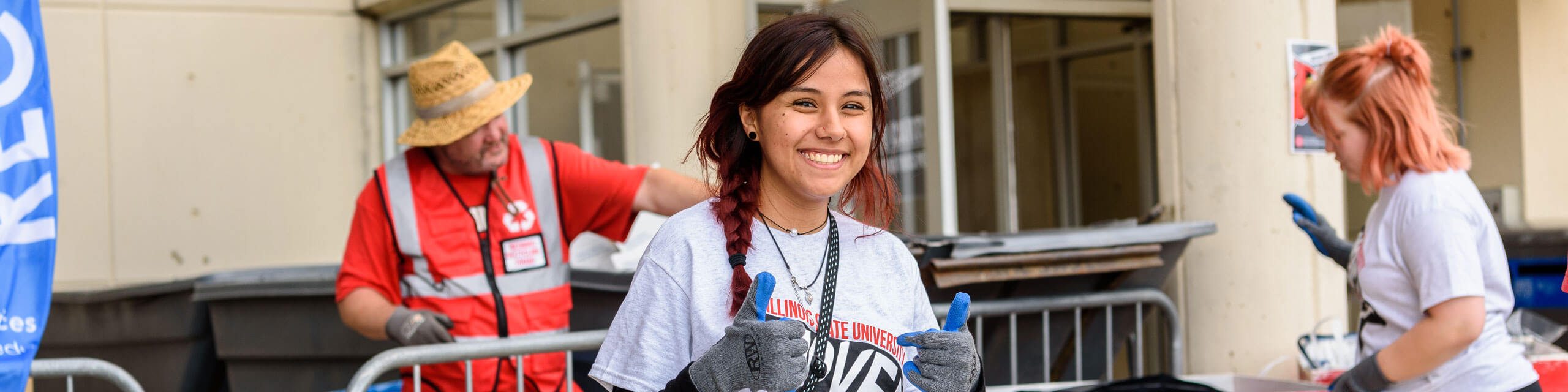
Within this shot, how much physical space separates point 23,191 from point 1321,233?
2851 millimetres

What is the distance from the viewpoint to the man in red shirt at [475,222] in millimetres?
2789

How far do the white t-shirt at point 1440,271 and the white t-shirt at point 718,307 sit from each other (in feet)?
3.96

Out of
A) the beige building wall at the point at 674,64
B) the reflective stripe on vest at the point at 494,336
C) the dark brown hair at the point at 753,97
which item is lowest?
the reflective stripe on vest at the point at 494,336

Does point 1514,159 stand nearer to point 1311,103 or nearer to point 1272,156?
point 1272,156

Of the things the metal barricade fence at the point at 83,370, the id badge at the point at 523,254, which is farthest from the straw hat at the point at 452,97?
the metal barricade fence at the point at 83,370

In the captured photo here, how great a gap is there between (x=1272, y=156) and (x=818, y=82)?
10.5ft

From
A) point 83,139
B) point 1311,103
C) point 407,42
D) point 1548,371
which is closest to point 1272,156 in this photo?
point 1548,371

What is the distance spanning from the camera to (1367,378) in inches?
89.0

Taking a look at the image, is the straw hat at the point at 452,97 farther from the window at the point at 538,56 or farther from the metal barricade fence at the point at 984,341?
the window at the point at 538,56

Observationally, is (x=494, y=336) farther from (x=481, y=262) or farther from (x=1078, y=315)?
(x=1078, y=315)

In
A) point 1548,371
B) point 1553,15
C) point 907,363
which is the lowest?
point 1548,371

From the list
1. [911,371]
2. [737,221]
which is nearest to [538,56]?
[737,221]

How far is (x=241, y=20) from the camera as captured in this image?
7.27m

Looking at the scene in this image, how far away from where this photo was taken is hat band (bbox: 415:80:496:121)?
2.89m
